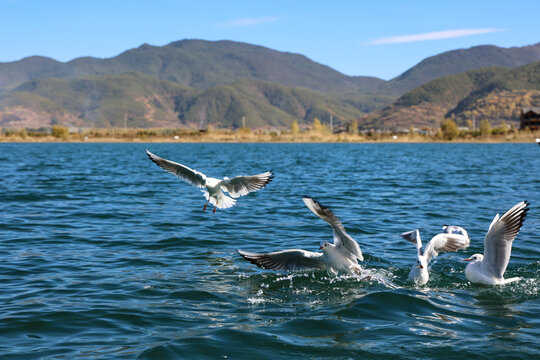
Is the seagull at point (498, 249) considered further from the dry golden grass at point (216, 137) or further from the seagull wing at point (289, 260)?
the dry golden grass at point (216, 137)

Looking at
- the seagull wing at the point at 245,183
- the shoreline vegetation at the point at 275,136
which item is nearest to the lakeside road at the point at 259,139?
the shoreline vegetation at the point at 275,136

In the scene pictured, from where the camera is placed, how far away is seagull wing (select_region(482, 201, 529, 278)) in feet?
27.2

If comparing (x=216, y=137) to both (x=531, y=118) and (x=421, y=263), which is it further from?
(x=421, y=263)

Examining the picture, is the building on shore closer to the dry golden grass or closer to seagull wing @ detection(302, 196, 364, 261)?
the dry golden grass

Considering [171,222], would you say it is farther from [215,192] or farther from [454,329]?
[454,329]

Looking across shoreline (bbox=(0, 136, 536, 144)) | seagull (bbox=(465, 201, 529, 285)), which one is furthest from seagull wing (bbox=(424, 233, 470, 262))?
shoreline (bbox=(0, 136, 536, 144))

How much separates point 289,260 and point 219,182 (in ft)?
14.1

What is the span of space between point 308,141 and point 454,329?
12282cm

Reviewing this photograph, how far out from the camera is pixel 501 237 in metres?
8.50

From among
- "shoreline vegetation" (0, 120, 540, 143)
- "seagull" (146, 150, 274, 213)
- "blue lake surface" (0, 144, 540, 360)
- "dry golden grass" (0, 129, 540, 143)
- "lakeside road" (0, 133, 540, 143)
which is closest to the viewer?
"blue lake surface" (0, 144, 540, 360)

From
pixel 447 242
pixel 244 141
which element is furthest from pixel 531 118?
pixel 447 242

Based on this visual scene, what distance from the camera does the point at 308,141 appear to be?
12925cm

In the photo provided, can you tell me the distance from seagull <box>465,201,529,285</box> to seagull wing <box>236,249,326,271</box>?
2583 mm

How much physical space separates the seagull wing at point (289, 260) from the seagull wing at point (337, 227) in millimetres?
594
